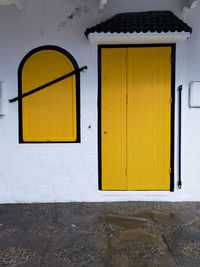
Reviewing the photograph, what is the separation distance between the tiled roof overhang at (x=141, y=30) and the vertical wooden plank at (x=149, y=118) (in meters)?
0.39

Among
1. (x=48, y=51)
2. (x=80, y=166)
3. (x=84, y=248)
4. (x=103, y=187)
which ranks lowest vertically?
(x=84, y=248)

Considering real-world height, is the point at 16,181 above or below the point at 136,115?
below

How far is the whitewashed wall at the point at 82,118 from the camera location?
5.46 m

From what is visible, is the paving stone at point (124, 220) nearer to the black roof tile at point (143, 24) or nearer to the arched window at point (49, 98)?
the arched window at point (49, 98)

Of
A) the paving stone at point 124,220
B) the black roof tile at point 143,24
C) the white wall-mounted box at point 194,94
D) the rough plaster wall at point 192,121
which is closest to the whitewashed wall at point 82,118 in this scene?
the rough plaster wall at point 192,121

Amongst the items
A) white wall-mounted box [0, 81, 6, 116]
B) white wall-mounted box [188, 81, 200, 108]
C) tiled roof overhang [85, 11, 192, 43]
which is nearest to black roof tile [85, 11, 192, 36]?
tiled roof overhang [85, 11, 192, 43]

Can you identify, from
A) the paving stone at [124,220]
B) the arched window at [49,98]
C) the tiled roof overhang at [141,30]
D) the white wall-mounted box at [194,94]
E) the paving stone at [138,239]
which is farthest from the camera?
the arched window at [49,98]

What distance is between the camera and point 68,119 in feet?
18.3

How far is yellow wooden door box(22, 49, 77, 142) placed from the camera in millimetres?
5504

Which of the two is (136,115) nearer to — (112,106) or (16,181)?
(112,106)

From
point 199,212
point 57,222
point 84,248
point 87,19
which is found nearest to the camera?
point 84,248

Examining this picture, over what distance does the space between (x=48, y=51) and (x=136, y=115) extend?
74.1 inches

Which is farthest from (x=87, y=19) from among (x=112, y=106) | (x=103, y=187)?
(x=103, y=187)

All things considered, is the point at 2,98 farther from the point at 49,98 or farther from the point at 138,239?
the point at 138,239
